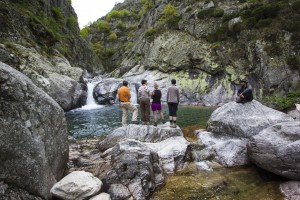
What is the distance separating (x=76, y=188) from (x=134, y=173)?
2.05 metres

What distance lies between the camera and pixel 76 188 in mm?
8367

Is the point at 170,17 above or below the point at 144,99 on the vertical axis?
above

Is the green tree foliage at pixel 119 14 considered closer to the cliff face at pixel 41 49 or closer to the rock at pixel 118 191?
the cliff face at pixel 41 49

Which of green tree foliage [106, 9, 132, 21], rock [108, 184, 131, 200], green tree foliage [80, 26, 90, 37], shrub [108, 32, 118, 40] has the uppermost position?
green tree foliage [106, 9, 132, 21]

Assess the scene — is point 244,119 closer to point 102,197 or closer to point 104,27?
point 102,197

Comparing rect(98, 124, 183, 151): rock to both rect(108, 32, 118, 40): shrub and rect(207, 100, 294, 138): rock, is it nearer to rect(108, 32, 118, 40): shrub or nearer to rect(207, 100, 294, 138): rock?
rect(207, 100, 294, 138): rock

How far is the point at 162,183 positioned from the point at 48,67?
2848cm

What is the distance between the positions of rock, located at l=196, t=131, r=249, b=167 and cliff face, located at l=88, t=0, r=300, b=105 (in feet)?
96.8

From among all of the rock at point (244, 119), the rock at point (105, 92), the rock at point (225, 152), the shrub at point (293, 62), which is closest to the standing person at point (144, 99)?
the rock at point (244, 119)

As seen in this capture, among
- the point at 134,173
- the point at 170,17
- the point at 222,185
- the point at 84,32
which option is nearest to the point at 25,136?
the point at 134,173

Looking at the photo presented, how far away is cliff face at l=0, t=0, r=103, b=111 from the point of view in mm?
27531

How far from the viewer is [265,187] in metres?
9.76

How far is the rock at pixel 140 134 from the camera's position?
1416 cm

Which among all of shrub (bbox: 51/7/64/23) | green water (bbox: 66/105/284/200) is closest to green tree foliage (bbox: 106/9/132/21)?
shrub (bbox: 51/7/64/23)
